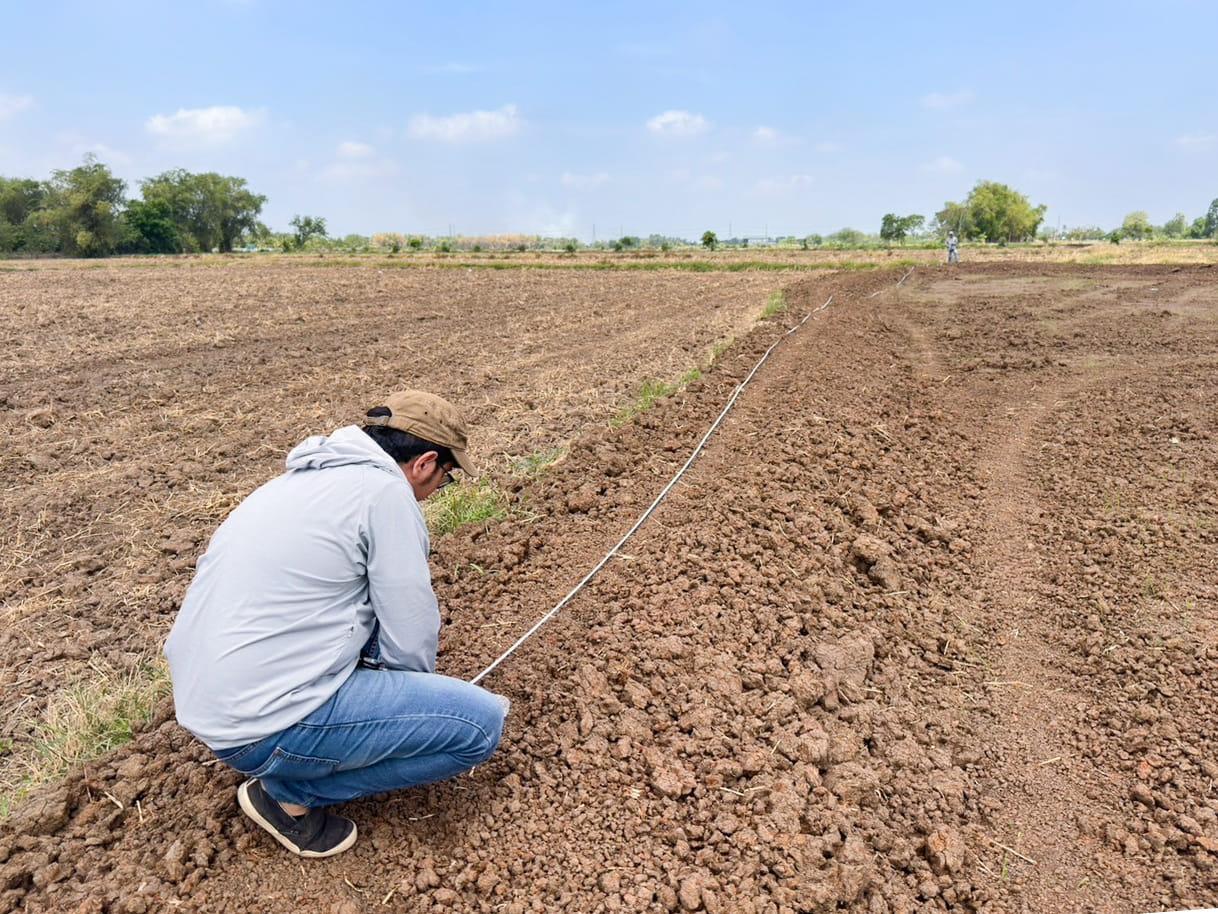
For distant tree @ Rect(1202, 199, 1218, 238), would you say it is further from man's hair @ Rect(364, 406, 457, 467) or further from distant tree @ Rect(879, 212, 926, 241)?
man's hair @ Rect(364, 406, 457, 467)

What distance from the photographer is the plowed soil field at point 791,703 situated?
2338 millimetres

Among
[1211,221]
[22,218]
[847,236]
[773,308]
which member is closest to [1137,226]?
[1211,221]

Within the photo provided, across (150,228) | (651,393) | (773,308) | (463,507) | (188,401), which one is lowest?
(463,507)

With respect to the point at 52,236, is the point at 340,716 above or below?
below

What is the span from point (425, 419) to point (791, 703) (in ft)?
6.08

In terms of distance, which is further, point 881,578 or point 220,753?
point 881,578

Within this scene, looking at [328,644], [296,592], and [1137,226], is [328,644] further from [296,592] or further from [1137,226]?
[1137,226]

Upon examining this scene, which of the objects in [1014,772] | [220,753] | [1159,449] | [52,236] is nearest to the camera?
[220,753]

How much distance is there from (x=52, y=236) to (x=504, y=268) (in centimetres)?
5924

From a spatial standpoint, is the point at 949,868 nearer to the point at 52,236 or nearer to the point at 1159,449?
the point at 1159,449

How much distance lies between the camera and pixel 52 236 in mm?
69312

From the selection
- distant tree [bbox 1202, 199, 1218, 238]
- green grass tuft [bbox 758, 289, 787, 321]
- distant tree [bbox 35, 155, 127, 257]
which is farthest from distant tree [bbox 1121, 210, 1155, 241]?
Answer: distant tree [bbox 35, 155, 127, 257]

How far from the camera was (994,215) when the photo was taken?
74.6 metres

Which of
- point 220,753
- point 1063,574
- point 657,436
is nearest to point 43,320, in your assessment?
point 657,436
